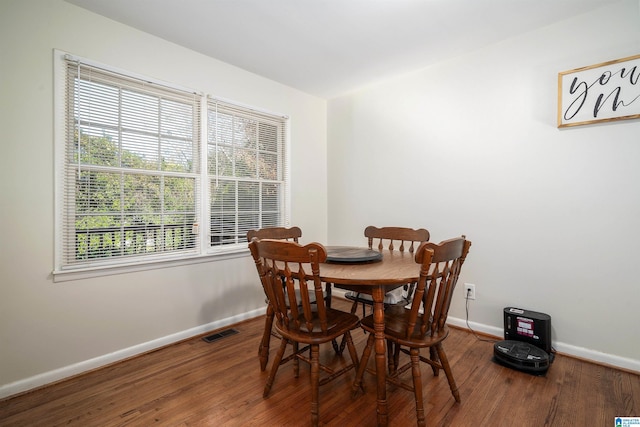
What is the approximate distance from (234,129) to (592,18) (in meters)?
2.98

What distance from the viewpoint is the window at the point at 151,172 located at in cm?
210

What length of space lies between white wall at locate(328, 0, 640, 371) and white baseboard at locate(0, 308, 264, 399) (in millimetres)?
2138

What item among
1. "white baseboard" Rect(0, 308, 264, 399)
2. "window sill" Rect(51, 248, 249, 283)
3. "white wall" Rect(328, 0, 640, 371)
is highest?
"white wall" Rect(328, 0, 640, 371)

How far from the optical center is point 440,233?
2930 millimetres

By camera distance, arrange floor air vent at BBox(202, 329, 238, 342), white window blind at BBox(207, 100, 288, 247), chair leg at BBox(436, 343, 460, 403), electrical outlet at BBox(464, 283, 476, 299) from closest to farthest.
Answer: chair leg at BBox(436, 343, 460, 403) → floor air vent at BBox(202, 329, 238, 342) → electrical outlet at BBox(464, 283, 476, 299) → white window blind at BBox(207, 100, 288, 247)

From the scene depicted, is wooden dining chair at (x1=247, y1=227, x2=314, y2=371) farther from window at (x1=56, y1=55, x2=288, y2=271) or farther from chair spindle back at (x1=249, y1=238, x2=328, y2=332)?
window at (x1=56, y1=55, x2=288, y2=271)

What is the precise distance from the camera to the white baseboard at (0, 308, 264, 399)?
1.86 m

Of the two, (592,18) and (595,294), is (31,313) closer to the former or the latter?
(595,294)

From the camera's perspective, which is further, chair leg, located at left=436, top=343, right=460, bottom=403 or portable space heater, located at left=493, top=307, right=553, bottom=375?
portable space heater, located at left=493, top=307, right=553, bottom=375

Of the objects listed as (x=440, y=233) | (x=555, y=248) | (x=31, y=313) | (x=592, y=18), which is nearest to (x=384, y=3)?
(x=592, y=18)

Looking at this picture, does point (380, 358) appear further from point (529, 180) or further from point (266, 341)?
point (529, 180)

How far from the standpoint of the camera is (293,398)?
178 centimetres

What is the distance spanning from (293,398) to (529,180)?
7.84ft

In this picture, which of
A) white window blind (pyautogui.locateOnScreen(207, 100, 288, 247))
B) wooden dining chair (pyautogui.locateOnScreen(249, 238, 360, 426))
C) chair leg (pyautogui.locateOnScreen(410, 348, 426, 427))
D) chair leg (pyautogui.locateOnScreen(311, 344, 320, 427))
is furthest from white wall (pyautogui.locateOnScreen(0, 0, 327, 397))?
chair leg (pyautogui.locateOnScreen(410, 348, 426, 427))
